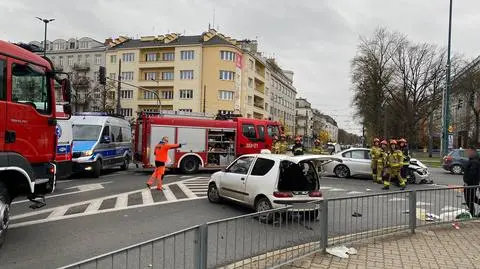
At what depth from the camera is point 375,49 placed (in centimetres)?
5841

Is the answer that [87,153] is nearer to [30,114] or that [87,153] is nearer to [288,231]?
[30,114]

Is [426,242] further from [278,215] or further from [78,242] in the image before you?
[78,242]

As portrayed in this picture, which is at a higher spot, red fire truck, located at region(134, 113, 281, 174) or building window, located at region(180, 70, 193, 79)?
building window, located at region(180, 70, 193, 79)

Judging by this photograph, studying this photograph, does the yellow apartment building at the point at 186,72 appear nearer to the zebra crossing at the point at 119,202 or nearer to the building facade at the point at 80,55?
the building facade at the point at 80,55

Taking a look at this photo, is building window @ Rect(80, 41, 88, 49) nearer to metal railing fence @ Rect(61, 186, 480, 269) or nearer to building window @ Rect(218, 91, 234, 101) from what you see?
building window @ Rect(218, 91, 234, 101)

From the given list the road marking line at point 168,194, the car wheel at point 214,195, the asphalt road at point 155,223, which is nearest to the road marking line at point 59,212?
the asphalt road at point 155,223

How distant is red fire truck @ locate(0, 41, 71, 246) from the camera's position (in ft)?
23.7

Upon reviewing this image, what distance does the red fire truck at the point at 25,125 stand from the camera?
7.24 metres

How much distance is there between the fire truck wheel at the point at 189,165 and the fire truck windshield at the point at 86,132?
3828mm

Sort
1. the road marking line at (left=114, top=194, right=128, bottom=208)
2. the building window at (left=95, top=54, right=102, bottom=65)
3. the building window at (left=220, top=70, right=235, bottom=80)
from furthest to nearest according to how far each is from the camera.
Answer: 1. the building window at (left=95, top=54, right=102, bottom=65)
2. the building window at (left=220, top=70, right=235, bottom=80)
3. the road marking line at (left=114, top=194, right=128, bottom=208)

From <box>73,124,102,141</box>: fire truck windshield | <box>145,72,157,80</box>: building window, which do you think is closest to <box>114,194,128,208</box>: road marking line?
<box>73,124,102,141</box>: fire truck windshield

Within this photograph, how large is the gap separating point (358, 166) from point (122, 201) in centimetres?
1139

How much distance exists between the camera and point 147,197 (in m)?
12.4

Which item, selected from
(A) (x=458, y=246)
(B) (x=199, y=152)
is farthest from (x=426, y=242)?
(B) (x=199, y=152)
